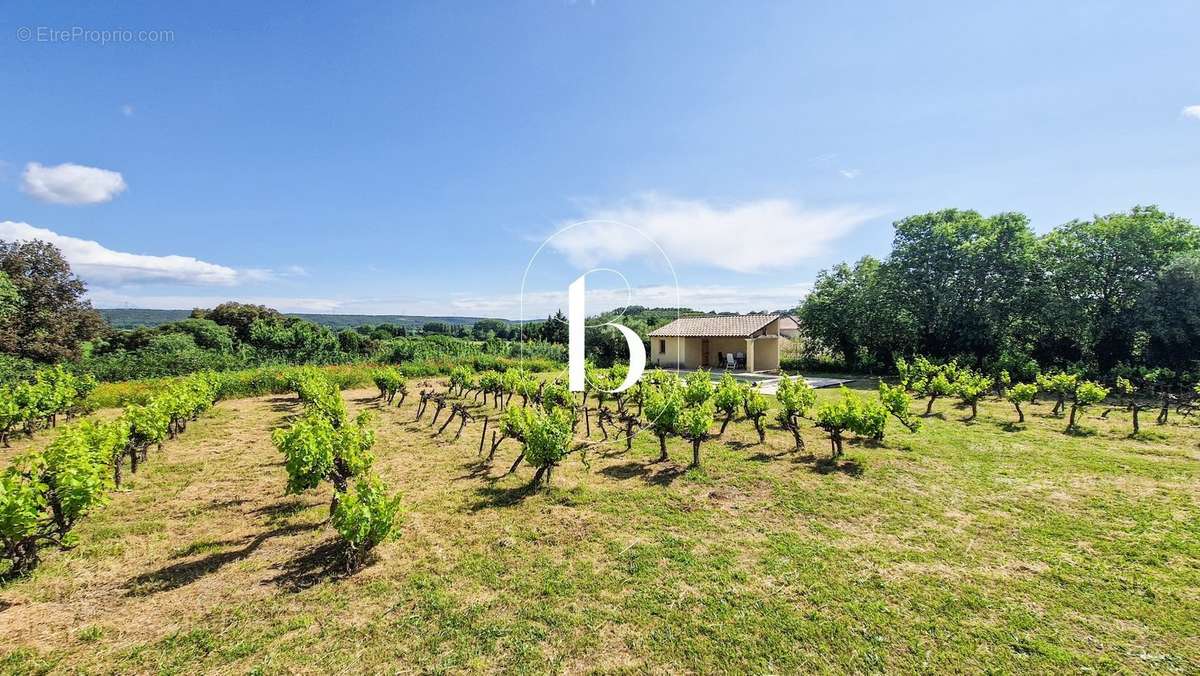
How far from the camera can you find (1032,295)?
2061 centimetres

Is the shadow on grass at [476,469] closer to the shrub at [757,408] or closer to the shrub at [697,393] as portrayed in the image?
the shrub at [697,393]

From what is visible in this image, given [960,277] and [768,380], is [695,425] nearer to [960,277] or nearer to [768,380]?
[768,380]

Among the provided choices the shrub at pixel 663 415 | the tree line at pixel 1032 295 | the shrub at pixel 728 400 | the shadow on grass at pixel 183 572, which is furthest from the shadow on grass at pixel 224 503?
the tree line at pixel 1032 295

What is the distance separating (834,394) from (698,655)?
55.9ft

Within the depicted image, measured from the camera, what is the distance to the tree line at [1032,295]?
18312 millimetres

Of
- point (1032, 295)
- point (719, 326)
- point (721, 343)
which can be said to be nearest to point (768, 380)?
point (721, 343)

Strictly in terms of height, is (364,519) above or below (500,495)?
above

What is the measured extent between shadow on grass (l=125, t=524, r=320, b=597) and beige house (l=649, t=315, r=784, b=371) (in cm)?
2388

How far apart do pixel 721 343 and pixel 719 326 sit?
121 centimetres

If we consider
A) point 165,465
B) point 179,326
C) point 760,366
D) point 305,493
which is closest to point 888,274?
point 760,366

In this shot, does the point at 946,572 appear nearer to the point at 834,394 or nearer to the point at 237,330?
the point at 834,394

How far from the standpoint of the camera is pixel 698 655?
13.0 ft

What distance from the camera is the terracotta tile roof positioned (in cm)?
2856

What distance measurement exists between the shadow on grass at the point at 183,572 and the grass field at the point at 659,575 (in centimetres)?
3
